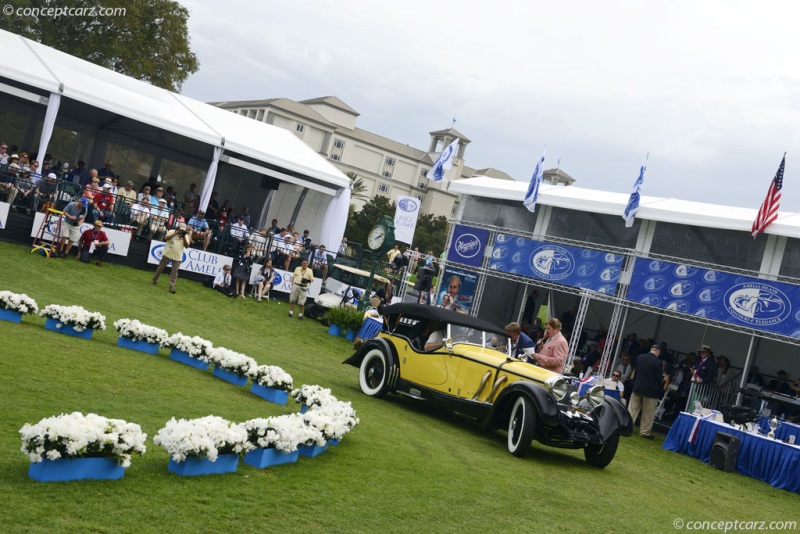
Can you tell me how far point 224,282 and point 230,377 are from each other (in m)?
11.0

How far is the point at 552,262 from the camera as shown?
69.8 feet

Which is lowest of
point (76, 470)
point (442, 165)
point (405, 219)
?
point (76, 470)

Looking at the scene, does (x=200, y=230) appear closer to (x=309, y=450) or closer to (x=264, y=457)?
(x=309, y=450)

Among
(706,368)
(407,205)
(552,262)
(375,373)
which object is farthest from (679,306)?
(407,205)

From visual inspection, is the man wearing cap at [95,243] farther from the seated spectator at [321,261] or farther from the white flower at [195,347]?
the white flower at [195,347]

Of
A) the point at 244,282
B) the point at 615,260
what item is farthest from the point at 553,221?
the point at 244,282

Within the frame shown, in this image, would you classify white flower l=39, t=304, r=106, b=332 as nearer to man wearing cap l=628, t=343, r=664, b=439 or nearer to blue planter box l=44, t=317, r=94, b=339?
blue planter box l=44, t=317, r=94, b=339

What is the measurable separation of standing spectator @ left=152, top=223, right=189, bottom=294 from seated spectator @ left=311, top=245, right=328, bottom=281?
190 inches

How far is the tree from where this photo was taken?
1668 inches

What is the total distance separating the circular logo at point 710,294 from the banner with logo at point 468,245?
262 inches

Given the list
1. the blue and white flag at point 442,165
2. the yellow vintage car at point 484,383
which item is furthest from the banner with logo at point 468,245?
the yellow vintage car at point 484,383

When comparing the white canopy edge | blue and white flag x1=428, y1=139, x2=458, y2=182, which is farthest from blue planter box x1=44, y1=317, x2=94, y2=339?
blue and white flag x1=428, y1=139, x2=458, y2=182

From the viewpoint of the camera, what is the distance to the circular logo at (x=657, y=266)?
61.9ft

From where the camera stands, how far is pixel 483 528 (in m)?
6.86
